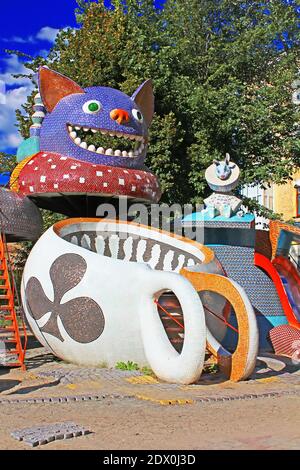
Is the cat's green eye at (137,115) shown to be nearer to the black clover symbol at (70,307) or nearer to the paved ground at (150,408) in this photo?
the black clover symbol at (70,307)

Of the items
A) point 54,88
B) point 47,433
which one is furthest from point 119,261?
point 54,88

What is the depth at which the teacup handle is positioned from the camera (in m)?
7.57

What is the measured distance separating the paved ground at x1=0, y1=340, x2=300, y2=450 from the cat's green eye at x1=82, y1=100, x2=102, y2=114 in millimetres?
4370

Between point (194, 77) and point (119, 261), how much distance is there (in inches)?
519

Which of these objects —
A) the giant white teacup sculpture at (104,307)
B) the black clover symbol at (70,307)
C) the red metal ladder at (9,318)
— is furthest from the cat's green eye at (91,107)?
the black clover symbol at (70,307)

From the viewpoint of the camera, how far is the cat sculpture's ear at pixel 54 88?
1121cm

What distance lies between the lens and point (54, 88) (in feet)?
37.0

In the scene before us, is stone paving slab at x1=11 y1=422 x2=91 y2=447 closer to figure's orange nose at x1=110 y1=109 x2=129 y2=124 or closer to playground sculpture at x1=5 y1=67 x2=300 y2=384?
playground sculpture at x1=5 y1=67 x2=300 y2=384

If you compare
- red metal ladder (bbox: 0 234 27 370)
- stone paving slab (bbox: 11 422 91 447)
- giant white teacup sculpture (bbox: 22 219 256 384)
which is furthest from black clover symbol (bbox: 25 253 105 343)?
stone paving slab (bbox: 11 422 91 447)

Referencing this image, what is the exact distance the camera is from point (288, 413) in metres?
6.39

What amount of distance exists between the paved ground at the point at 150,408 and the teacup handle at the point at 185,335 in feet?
0.64

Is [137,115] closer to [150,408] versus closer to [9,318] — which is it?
[9,318]
